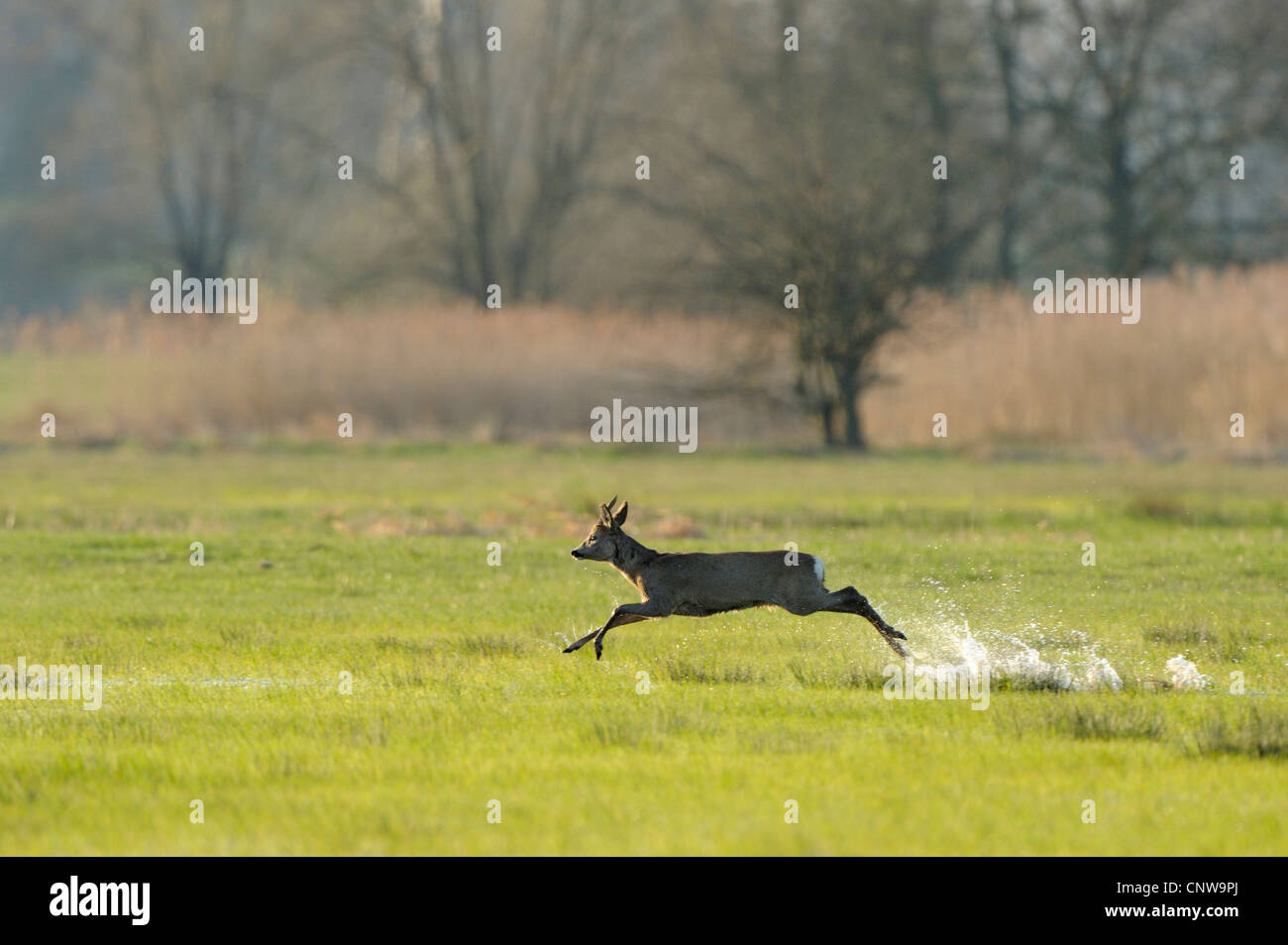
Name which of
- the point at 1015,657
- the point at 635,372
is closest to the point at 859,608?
the point at 1015,657

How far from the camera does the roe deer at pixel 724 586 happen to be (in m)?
10.4

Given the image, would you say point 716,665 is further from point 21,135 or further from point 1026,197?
point 21,135

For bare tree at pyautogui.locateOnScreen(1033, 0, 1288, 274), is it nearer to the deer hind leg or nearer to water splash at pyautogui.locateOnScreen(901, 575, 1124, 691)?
water splash at pyautogui.locateOnScreen(901, 575, 1124, 691)

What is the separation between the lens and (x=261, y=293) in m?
45.3

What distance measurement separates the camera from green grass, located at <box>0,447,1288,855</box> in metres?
7.18

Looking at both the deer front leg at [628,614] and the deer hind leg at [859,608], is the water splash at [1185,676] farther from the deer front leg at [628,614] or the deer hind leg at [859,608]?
the deer front leg at [628,614]

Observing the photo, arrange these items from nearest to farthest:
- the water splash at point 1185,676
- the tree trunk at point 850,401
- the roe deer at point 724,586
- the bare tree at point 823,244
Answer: the water splash at point 1185,676, the roe deer at point 724,586, the bare tree at point 823,244, the tree trunk at point 850,401

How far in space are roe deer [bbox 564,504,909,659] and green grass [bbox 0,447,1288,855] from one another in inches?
15.1

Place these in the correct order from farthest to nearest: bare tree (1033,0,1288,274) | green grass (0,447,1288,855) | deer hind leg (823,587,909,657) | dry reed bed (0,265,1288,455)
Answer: bare tree (1033,0,1288,274)
dry reed bed (0,265,1288,455)
deer hind leg (823,587,909,657)
green grass (0,447,1288,855)

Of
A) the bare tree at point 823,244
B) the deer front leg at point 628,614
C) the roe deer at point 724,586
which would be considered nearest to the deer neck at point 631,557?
the roe deer at point 724,586

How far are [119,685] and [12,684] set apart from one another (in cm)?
64

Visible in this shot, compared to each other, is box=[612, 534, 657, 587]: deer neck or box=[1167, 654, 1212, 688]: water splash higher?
box=[612, 534, 657, 587]: deer neck

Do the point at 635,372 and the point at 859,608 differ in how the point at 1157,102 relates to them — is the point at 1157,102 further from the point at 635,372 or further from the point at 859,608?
the point at 859,608

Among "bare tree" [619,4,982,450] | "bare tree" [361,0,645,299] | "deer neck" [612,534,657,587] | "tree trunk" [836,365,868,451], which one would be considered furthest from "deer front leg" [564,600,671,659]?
"bare tree" [361,0,645,299]
